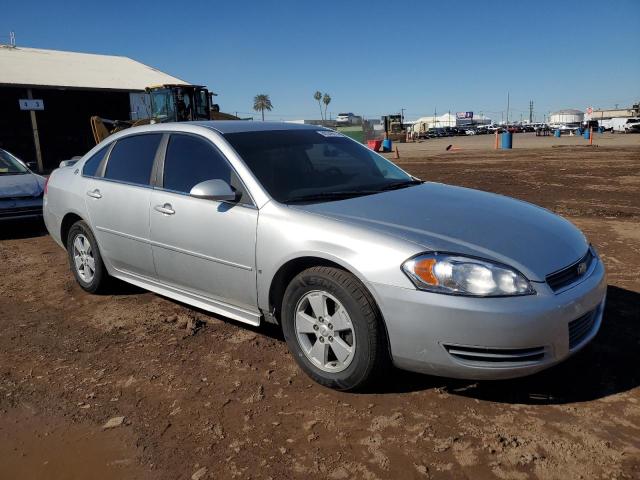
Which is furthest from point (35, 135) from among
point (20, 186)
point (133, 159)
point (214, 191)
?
point (214, 191)

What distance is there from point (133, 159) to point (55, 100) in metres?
24.4

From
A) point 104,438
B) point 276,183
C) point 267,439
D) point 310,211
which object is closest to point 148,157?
point 276,183

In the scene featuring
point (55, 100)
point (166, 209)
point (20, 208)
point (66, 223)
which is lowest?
point (20, 208)

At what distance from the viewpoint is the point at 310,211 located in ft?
10.4

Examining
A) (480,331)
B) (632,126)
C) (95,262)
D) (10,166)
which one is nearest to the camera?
(480,331)

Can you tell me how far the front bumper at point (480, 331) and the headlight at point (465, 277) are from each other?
0.04m

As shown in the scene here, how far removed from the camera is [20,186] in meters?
8.21

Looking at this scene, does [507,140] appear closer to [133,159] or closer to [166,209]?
[133,159]

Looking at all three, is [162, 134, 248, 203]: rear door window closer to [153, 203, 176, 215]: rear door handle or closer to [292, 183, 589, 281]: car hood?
[153, 203, 176, 215]: rear door handle

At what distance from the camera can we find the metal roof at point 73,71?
78.2ft

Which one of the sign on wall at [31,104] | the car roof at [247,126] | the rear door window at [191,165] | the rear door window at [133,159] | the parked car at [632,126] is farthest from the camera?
the parked car at [632,126]

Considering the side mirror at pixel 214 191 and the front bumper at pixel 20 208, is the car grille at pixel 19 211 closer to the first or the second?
the front bumper at pixel 20 208

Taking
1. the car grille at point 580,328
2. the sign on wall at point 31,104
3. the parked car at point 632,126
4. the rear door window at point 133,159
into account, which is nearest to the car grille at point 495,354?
the car grille at point 580,328

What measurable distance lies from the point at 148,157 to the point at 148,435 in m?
2.31
